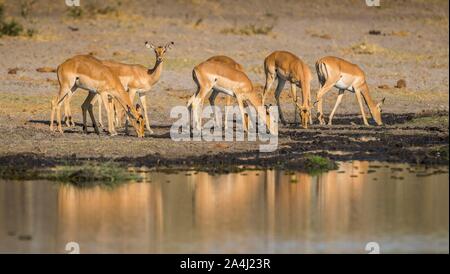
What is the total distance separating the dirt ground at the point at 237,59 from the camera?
619 inches

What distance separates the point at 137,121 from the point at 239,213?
19.8 feet

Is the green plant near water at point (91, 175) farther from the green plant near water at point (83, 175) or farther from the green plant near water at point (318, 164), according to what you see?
the green plant near water at point (318, 164)

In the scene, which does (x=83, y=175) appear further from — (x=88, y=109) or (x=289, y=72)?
(x=289, y=72)

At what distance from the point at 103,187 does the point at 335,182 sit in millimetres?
2609

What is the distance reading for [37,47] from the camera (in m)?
26.3

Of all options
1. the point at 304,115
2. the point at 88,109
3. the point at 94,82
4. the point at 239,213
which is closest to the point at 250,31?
the point at 304,115

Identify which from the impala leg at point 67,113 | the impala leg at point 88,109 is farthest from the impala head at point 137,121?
the impala leg at point 67,113

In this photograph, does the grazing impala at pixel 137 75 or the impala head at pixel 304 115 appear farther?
the impala head at pixel 304 115

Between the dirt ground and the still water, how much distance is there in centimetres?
148

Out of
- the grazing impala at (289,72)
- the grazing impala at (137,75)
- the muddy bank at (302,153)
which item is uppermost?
the grazing impala at (289,72)

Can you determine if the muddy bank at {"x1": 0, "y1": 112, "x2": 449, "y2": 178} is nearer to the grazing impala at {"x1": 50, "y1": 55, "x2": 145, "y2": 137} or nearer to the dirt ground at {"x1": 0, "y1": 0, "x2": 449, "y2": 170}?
the dirt ground at {"x1": 0, "y1": 0, "x2": 449, "y2": 170}

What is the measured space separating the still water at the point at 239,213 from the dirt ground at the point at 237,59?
148 centimetres

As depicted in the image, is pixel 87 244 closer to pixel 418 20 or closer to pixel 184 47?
pixel 184 47

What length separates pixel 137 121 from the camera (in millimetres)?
17266
